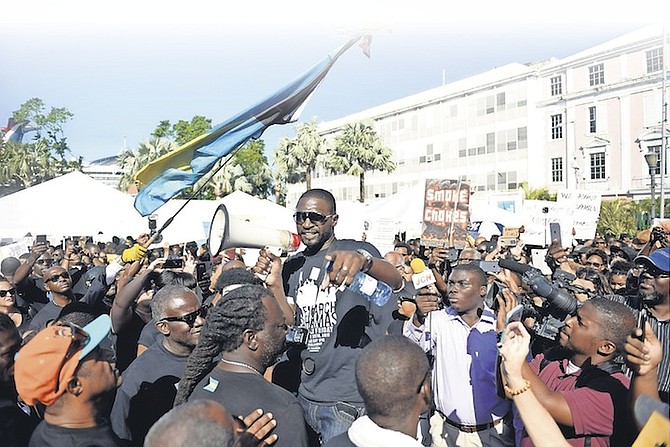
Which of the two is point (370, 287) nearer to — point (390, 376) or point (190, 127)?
point (390, 376)

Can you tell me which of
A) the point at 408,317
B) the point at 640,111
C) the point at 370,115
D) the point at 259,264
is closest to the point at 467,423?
the point at 408,317

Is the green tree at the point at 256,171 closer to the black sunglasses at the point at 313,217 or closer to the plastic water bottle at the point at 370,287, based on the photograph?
the black sunglasses at the point at 313,217

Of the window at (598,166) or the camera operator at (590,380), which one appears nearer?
the camera operator at (590,380)

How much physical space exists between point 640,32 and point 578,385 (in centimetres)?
4676

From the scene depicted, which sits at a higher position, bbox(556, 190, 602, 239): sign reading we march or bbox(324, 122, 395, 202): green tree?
bbox(324, 122, 395, 202): green tree

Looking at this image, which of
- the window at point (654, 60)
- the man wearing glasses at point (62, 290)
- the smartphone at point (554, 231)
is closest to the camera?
the man wearing glasses at point (62, 290)

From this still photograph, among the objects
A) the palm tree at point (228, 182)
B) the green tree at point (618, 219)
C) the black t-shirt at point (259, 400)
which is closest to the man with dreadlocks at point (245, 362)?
the black t-shirt at point (259, 400)

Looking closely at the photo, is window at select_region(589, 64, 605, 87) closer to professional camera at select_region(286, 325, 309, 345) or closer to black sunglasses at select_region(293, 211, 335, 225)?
black sunglasses at select_region(293, 211, 335, 225)

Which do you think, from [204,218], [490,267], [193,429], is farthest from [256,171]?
[193,429]

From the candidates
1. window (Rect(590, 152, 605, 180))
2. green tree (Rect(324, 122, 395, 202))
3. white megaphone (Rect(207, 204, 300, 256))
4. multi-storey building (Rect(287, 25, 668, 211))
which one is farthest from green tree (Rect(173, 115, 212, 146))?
white megaphone (Rect(207, 204, 300, 256))

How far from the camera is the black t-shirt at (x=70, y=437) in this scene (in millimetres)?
2537

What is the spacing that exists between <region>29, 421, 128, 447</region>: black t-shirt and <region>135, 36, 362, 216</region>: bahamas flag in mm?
3744

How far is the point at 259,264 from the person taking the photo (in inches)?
168

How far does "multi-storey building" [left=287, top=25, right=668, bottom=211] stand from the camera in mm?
43250
